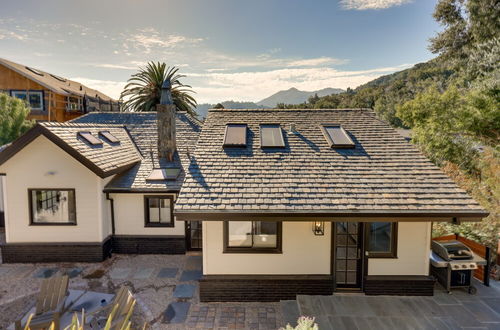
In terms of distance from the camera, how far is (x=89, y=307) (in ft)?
22.3

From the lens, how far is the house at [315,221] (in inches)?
262

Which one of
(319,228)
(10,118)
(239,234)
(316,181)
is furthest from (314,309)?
(10,118)

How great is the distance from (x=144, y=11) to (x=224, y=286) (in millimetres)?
12906

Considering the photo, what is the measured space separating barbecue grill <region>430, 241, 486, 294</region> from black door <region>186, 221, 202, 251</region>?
27.0ft

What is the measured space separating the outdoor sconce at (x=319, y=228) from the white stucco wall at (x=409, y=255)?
159 centimetres

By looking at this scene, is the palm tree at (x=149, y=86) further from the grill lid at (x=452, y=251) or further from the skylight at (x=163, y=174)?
the grill lid at (x=452, y=251)

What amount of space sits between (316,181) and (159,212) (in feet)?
22.6

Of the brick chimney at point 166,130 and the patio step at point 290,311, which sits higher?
the brick chimney at point 166,130

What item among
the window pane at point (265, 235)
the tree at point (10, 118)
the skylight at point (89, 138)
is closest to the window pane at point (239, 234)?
the window pane at point (265, 235)

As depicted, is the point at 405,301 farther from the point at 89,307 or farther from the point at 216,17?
the point at 216,17

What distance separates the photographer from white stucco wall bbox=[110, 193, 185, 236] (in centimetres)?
1088

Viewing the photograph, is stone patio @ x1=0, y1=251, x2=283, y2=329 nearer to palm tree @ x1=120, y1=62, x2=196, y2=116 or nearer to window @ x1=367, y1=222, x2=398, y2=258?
window @ x1=367, y1=222, x2=398, y2=258

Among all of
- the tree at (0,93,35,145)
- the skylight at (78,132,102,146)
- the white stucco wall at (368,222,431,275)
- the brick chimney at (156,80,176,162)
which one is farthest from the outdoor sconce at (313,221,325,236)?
the tree at (0,93,35,145)

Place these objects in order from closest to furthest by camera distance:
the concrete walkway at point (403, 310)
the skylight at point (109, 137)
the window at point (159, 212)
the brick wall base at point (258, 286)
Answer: the concrete walkway at point (403, 310) < the brick wall base at point (258, 286) < the window at point (159, 212) < the skylight at point (109, 137)
